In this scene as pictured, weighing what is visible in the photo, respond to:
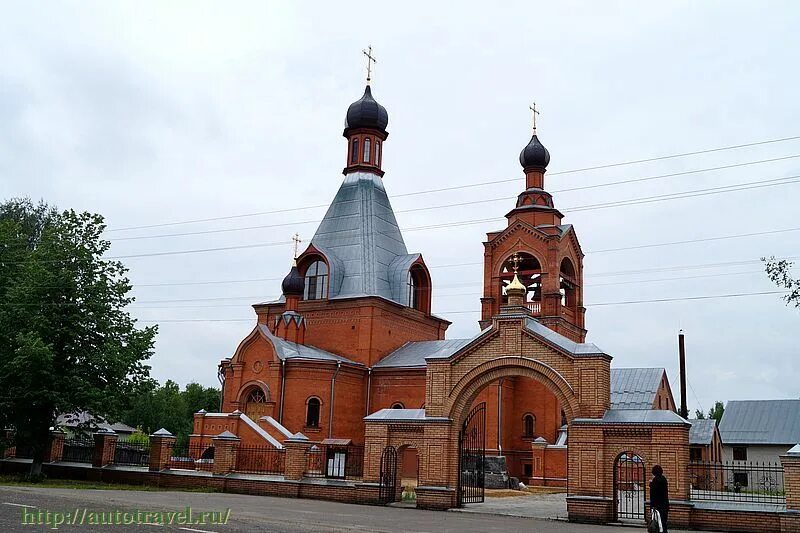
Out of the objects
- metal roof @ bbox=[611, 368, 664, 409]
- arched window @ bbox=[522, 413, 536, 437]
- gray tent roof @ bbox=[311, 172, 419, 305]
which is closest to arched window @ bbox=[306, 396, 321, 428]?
gray tent roof @ bbox=[311, 172, 419, 305]

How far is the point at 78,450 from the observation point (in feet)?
74.2

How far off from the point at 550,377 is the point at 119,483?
39.2ft

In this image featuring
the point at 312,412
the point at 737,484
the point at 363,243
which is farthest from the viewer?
the point at 363,243

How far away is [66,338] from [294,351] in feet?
25.3

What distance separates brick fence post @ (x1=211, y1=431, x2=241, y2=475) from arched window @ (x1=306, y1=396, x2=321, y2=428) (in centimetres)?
616

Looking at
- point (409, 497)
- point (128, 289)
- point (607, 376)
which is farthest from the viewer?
point (128, 289)

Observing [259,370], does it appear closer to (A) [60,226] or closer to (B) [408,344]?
(B) [408,344]

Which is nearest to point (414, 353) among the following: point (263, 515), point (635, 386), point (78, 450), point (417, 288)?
point (417, 288)

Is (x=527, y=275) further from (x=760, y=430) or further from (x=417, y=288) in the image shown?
(x=760, y=430)

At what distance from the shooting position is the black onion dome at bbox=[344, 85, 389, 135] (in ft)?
101

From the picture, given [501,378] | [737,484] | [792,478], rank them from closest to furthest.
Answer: [792,478] → [501,378] → [737,484]

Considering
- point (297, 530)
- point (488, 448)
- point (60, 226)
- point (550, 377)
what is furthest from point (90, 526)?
point (488, 448)

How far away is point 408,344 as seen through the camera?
28.8m

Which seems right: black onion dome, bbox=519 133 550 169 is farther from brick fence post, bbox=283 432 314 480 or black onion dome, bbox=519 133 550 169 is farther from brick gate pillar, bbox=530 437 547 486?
brick fence post, bbox=283 432 314 480
